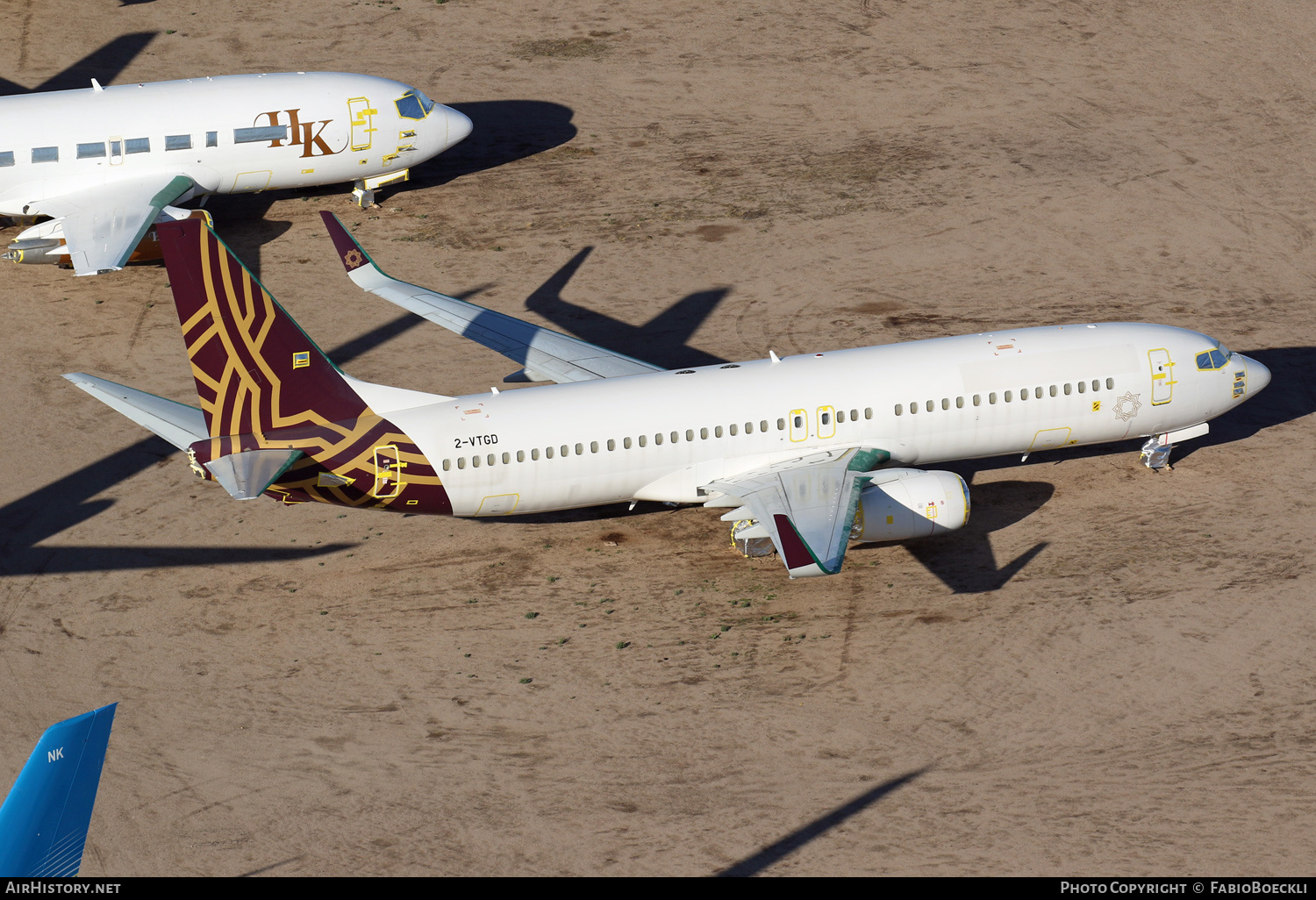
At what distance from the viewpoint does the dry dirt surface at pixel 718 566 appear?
28.6 meters

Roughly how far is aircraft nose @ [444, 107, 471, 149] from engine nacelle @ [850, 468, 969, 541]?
2732cm

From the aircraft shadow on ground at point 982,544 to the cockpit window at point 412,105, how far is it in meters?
27.4

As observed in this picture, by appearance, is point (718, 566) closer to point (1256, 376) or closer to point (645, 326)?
point (645, 326)

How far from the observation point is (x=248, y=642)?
33719 mm

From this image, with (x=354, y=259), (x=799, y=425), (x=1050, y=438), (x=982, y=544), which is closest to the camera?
(x=799, y=425)

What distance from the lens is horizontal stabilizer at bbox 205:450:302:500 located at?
31.4 metres

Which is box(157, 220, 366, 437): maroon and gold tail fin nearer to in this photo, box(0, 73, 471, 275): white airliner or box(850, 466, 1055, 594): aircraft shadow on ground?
box(850, 466, 1055, 594): aircraft shadow on ground

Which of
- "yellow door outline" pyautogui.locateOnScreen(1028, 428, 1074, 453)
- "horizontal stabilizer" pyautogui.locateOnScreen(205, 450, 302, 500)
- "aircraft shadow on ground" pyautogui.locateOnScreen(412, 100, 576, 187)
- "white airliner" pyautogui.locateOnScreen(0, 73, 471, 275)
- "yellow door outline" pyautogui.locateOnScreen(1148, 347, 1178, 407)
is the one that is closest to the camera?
"horizontal stabilizer" pyautogui.locateOnScreen(205, 450, 302, 500)

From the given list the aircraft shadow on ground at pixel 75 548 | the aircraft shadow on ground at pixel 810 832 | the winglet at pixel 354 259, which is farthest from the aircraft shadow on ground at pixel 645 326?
the aircraft shadow on ground at pixel 810 832

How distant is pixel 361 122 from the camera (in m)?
52.3

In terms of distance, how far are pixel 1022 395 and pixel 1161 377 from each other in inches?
170

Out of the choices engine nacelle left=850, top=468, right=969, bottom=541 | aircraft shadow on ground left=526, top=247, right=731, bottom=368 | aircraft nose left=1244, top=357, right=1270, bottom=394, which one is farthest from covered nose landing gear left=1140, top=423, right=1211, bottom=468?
aircraft shadow on ground left=526, top=247, right=731, bottom=368

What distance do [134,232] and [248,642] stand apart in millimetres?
20582

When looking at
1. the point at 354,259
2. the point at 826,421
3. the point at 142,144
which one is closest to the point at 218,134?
the point at 142,144
